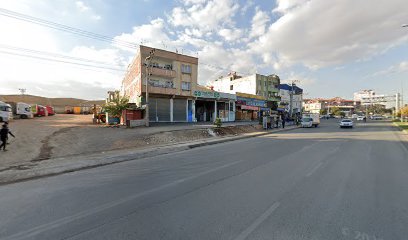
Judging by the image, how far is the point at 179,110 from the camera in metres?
32.6

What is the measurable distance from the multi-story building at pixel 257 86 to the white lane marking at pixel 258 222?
2091 inches

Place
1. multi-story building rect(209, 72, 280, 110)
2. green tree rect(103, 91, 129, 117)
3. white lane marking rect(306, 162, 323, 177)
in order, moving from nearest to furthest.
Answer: white lane marking rect(306, 162, 323, 177), green tree rect(103, 91, 129, 117), multi-story building rect(209, 72, 280, 110)

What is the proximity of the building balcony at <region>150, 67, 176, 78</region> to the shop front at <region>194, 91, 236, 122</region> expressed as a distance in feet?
20.8

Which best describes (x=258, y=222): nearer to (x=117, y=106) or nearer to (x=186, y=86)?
(x=117, y=106)

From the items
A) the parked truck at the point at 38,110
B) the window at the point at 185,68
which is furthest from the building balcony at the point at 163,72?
the parked truck at the point at 38,110

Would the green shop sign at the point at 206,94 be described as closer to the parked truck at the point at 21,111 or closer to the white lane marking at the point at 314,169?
the white lane marking at the point at 314,169

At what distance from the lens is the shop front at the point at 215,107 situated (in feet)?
119

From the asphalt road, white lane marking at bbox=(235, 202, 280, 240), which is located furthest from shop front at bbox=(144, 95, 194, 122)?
white lane marking at bbox=(235, 202, 280, 240)

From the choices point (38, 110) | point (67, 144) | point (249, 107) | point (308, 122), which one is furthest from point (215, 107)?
point (38, 110)

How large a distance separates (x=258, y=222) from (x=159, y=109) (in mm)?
27836

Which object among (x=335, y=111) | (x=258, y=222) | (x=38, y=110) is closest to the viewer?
(x=258, y=222)

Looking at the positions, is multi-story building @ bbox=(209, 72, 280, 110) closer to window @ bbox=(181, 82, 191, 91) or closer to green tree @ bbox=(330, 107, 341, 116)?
window @ bbox=(181, 82, 191, 91)

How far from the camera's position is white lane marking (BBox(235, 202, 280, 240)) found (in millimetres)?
3342

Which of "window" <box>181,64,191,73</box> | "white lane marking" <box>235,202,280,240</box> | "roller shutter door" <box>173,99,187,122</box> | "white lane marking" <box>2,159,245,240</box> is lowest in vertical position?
"white lane marking" <box>2,159,245,240</box>
